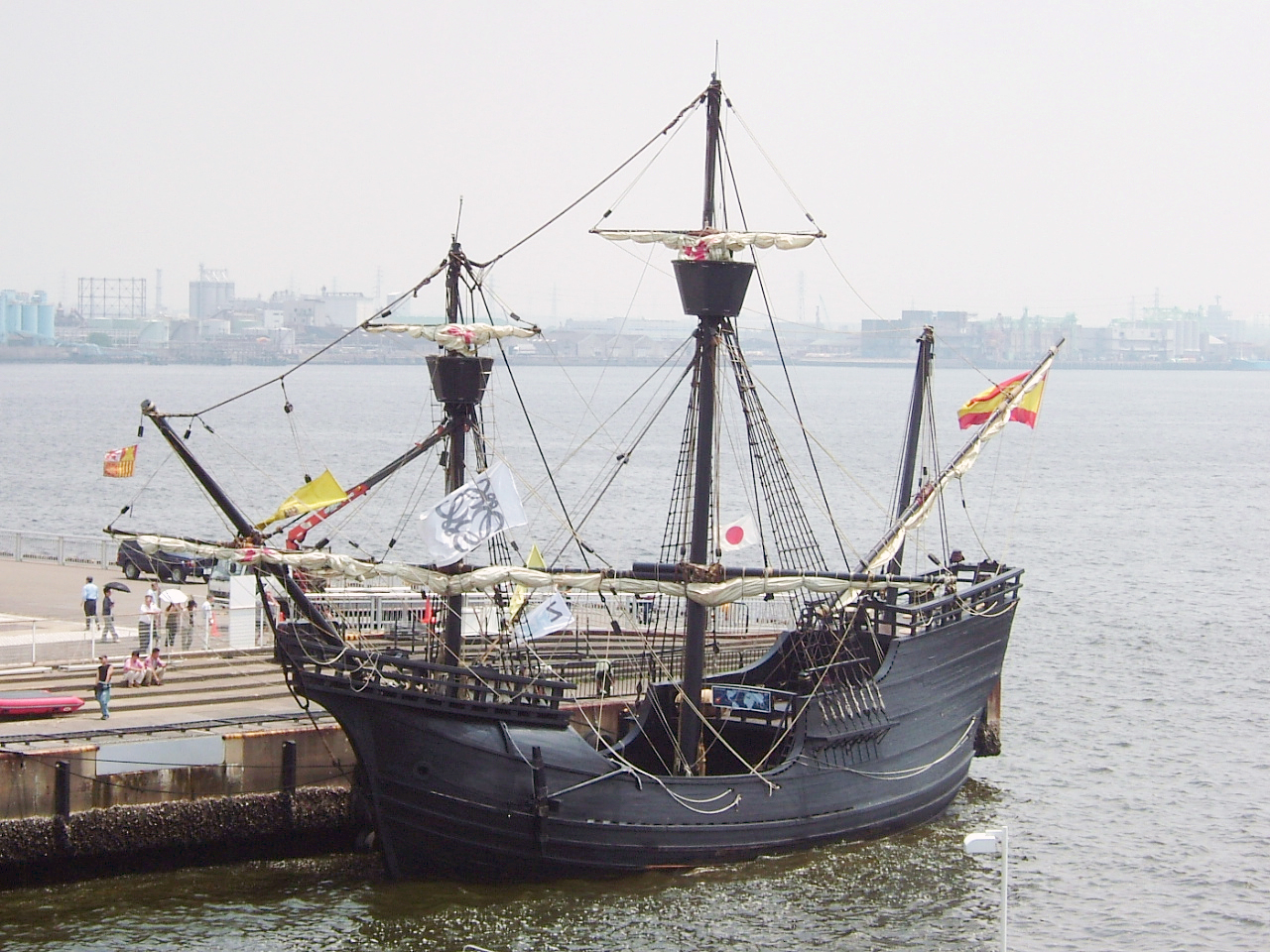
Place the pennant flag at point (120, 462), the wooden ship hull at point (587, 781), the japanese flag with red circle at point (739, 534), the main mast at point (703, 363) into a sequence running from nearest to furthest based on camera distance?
the wooden ship hull at point (587, 781) < the main mast at point (703, 363) < the japanese flag with red circle at point (739, 534) < the pennant flag at point (120, 462)

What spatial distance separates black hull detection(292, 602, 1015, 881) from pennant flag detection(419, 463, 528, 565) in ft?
10.4

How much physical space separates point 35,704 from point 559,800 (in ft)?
31.2

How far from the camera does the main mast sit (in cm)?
3247

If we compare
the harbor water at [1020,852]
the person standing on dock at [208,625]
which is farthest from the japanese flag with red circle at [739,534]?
the person standing on dock at [208,625]

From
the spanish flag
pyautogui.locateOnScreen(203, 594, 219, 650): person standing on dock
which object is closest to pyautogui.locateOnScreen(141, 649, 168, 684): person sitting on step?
pyautogui.locateOnScreen(203, 594, 219, 650): person standing on dock

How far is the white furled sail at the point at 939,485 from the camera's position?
37.1m

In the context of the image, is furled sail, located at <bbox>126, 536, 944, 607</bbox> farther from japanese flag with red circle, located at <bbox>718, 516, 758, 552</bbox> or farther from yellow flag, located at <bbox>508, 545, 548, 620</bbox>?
japanese flag with red circle, located at <bbox>718, 516, 758, 552</bbox>

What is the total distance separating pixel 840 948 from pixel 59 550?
32.0 metres

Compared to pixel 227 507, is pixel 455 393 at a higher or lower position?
higher

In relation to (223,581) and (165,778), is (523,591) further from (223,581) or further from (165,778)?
(223,581)

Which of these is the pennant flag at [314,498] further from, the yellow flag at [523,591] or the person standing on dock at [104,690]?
the person standing on dock at [104,690]

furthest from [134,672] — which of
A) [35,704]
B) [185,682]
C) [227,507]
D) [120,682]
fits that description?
[227,507]

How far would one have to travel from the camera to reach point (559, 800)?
97.9 feet

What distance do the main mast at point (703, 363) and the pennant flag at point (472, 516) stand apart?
11.9 ft
